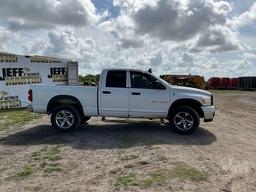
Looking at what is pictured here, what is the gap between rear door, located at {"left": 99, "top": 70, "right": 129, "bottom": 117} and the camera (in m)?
11.8

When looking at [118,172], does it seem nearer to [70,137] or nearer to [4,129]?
[70,137]

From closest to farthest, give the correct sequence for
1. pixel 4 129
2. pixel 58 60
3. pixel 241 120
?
pixel 4 129, pixel 241 120, pixel 58 60

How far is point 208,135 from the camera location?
1173cm

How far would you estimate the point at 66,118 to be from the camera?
472 inches

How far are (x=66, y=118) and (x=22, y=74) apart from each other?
1035 cm

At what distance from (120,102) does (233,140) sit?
3485mm

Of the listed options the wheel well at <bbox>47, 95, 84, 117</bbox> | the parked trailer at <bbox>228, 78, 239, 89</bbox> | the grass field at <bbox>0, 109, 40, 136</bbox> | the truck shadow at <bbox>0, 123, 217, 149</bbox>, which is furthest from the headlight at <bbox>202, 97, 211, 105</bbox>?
the parked trailer at <bbox>228, 78, 239, 89</bbox>

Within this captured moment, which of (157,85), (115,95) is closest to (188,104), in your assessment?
(157,85)

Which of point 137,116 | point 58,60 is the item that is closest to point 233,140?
point 137,116

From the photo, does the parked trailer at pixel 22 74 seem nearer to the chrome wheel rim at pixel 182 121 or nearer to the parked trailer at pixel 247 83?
the chrome wheel rim at pixel 182 121

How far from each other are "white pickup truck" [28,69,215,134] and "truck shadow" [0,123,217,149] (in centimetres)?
49

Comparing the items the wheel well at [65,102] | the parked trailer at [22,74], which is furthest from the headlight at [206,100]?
the parked trailer at [22,74]

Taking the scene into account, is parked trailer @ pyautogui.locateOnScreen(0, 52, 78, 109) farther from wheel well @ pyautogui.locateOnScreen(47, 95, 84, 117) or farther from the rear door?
the rear door

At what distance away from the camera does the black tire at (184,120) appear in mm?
11656
